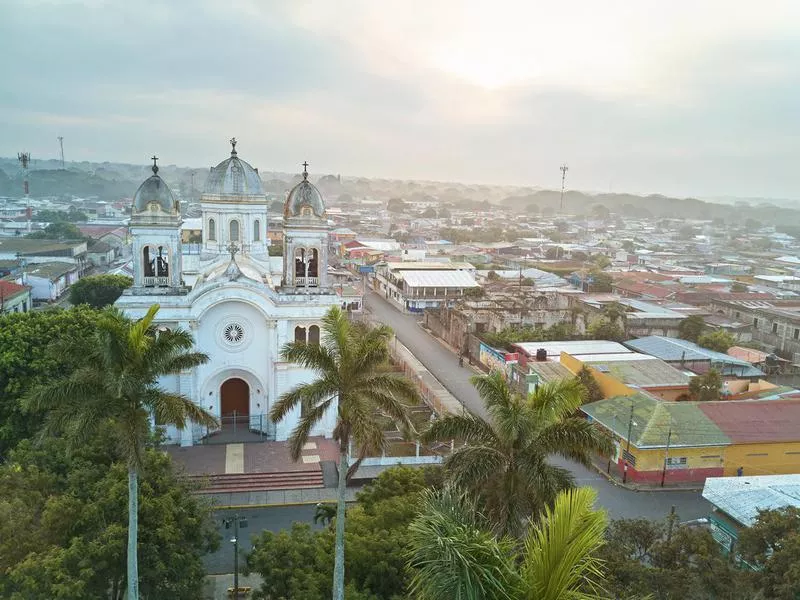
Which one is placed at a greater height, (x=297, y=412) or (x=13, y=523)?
(x=13, y=523)

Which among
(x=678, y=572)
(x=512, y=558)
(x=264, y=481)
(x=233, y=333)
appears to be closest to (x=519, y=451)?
(x=678, y=572)

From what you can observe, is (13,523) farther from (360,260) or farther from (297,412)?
(360,260)

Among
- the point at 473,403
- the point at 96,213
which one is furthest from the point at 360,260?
the point at 96,213

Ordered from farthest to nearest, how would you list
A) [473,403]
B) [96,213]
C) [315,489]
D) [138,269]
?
1. [96,213]
2. [473,403]
3. [138,269]
4. [315,489]

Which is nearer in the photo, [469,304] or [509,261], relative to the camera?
[469,304]

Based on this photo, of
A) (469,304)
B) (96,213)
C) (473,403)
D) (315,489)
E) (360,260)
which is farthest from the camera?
(96,213)

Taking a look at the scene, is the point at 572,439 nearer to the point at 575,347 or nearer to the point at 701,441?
the point at 701,441
